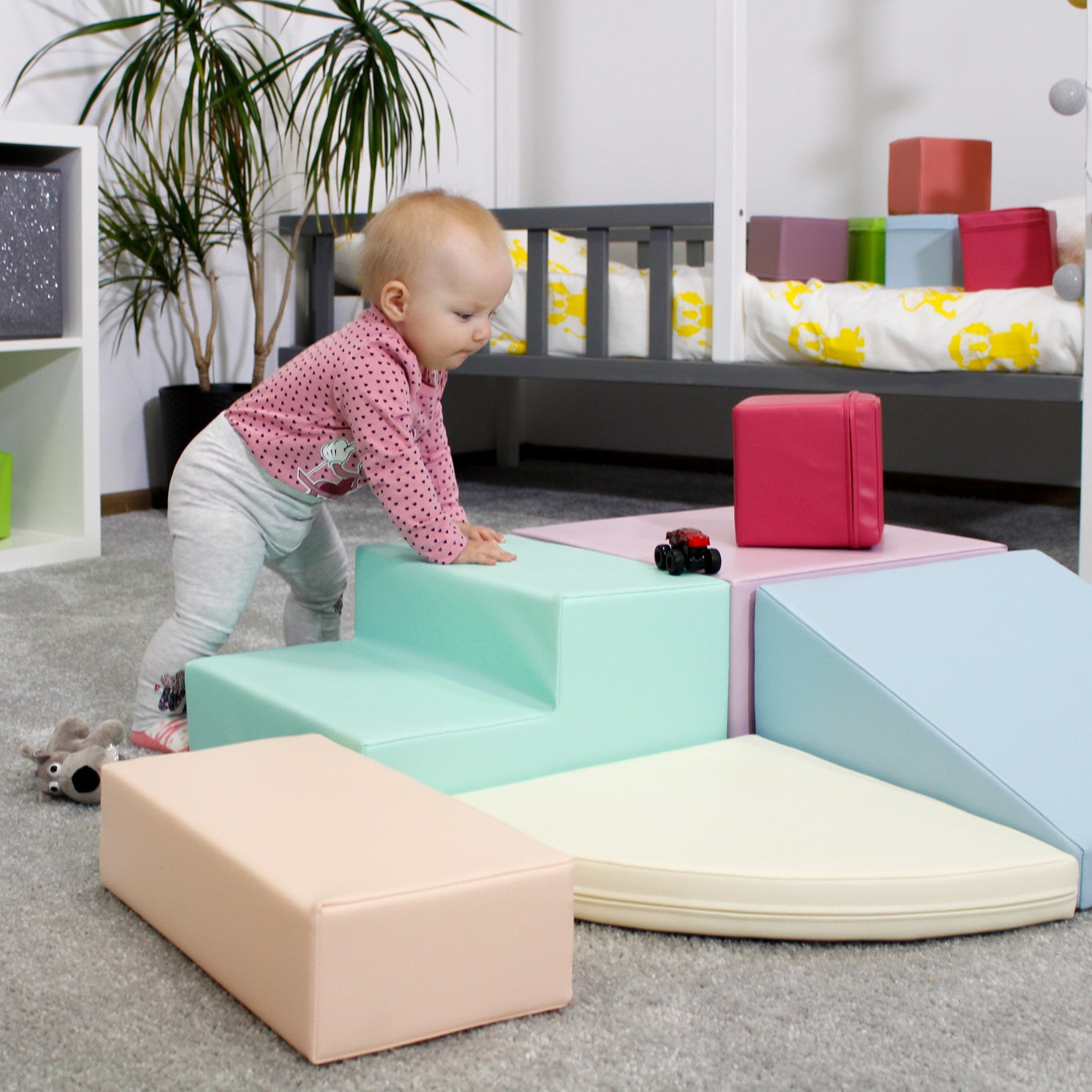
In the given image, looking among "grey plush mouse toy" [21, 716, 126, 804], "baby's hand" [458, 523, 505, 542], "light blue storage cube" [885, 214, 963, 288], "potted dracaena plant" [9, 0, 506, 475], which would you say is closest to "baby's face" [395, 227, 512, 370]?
"baby's hand" [458, 523, 505, 542]

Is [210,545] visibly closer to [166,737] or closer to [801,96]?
[166,737]

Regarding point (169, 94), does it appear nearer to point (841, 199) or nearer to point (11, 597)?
point (11, 597)

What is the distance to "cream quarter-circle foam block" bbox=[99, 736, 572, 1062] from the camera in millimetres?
773

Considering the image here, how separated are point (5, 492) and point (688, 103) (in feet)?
6.59

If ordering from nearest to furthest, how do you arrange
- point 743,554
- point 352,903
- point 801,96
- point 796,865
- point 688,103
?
point 352,903 → point 796,865 → point 743,554 → point 801,96 → point 688,103

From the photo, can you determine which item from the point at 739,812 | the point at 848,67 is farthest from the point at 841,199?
the point at 739,812

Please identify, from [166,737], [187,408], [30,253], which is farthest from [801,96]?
[166,737]

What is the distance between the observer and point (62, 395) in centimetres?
242

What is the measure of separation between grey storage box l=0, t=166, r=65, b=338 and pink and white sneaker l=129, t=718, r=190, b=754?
3.75ft

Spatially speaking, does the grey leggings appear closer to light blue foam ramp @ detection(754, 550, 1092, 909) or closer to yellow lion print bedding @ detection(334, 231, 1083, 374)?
light blue foam ramp @ detection(754, 550, 1092, 909)

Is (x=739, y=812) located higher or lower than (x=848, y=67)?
lower

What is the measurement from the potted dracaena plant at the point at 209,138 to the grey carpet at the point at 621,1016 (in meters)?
1.74

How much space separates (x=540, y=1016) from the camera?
842 mm

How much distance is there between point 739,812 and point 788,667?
20cm
